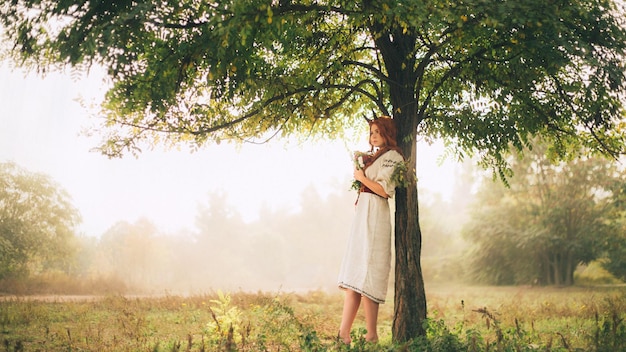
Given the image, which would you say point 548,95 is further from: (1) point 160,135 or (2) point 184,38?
(1) point 160,135

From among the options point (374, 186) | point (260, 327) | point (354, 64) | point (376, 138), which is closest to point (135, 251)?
point (260, 327)

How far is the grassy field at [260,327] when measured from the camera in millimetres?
4984

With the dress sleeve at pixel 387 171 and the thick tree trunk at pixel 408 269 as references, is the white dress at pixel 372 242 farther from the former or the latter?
the thick tree trunk at pixel 408 269

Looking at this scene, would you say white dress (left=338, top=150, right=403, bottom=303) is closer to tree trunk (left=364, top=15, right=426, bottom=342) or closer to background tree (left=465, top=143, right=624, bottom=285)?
tree trunk (left=364, top=15, right=426, bottom=342)

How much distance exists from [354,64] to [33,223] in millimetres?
17037

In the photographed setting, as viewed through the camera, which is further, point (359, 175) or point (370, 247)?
point (359, 175)

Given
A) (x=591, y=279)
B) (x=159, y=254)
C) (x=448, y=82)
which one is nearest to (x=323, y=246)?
(x=159, y=254)

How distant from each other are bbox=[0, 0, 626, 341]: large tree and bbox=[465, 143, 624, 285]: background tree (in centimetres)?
1503

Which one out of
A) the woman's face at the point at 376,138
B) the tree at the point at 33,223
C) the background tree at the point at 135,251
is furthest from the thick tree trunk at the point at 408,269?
the background tree at the point at 135,251

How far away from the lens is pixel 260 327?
8469mm

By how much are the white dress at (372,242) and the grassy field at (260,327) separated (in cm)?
56

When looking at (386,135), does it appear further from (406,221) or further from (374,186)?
(406,221)

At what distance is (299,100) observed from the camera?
6.69 meters

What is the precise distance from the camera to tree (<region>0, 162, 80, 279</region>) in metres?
17.2
